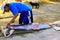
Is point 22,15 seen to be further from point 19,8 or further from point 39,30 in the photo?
point 39,30

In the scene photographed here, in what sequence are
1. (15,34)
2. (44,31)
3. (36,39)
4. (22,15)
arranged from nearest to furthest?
(36,39)
(15,34)
(44,31)
(22,15)

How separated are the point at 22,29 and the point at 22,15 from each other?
52 cm

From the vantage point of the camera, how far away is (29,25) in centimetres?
429

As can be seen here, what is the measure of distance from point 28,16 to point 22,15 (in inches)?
6.9

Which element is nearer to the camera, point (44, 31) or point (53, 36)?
point (53, 36)

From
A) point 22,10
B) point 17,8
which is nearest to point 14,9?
point 17,8

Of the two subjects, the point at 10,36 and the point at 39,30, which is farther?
the point at 39,30

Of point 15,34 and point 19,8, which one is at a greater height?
point 19,8

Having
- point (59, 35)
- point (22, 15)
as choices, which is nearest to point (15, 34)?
point (22, 15)

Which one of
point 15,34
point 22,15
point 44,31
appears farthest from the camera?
point 22,15

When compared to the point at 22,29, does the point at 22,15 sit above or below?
above

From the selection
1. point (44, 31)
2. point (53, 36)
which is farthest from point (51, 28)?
point (53, 36)

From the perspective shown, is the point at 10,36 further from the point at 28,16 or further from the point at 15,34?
the point at 28,16

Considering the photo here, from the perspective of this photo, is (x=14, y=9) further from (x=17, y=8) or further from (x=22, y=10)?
(x=22, y=10)
